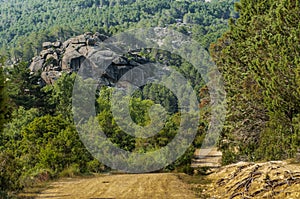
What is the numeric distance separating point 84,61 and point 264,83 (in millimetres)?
78482

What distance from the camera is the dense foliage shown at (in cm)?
1769

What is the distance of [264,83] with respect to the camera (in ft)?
62.2

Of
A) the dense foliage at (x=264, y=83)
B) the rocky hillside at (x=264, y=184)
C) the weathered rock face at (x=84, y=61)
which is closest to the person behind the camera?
the rocky hillside at (x=264, y=184)

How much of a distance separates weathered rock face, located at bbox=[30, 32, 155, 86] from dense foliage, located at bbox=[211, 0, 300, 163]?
58844 mm

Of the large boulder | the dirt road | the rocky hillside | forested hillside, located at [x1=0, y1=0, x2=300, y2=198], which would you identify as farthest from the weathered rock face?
the rocky hillside

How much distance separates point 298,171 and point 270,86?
4.87 m

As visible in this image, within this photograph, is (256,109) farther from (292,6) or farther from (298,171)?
(298,171)

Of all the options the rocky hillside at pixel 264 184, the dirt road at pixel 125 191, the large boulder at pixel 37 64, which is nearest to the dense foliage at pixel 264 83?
the rocky hillside at pixel 264 184

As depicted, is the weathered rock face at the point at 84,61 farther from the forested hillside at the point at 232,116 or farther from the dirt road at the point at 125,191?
the dirt road at the point at 125,191

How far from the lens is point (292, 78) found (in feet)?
57.1

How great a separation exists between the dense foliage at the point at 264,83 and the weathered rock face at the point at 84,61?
58.8 m

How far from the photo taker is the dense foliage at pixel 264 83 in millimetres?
17688

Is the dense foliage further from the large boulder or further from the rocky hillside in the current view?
the large boulder

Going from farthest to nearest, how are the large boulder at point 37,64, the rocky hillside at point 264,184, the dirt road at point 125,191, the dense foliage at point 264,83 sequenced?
the large boulder at point 37,64 < the dense foliage at point 264,83 < the dirt road at point 125,191 < the rocky hillside at point 264,184
